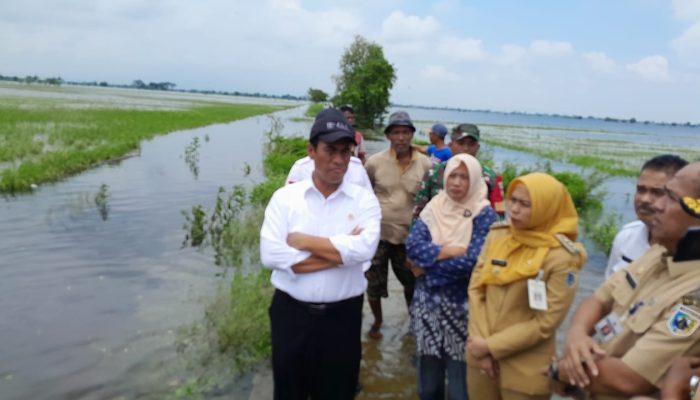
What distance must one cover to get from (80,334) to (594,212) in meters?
10.5

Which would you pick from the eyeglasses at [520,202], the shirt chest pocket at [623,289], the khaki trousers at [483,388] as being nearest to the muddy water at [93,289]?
the khaki trousers at [483,388]

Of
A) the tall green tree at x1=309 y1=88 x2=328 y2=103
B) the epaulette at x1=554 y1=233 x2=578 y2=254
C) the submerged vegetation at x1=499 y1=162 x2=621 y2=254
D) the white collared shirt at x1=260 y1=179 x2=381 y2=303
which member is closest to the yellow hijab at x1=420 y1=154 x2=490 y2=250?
the white collared shirt at x1=260 y1=179 x2=381 y2=303

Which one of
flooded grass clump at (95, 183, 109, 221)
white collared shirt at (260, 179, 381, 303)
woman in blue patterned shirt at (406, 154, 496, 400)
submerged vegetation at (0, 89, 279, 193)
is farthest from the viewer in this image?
submerged vegetation at (0, 89, 279, 193)

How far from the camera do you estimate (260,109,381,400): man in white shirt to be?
87.0 inches

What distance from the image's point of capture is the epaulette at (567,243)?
6.60 ft

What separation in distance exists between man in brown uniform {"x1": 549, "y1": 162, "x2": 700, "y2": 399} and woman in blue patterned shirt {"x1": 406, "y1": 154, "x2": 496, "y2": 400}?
27.6 inches

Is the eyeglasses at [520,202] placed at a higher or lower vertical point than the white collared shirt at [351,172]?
higher

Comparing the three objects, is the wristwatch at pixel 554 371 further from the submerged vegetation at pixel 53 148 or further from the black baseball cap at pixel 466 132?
the submerged vegetation at pixel 53 148

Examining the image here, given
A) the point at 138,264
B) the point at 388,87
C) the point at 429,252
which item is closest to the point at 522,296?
the point at 429,252

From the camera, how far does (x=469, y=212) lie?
266cm

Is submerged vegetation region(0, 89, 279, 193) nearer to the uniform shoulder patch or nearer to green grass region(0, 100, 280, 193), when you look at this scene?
green grass region(0, 100, 280, 193)

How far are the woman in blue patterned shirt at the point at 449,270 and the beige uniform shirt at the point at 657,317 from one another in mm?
885

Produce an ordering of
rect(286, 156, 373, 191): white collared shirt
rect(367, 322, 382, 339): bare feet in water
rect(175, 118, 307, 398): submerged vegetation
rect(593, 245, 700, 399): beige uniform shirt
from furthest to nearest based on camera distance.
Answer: rect(367, 322, 382, 339): bare feet in water, rect(175, 118, 307, 398): submerged vegetation, rect(286, 156, 373, 191): white collared shirt, rect(593, 245, 700, 399): beige uniform shirt

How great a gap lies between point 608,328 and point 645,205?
83 centimetres
